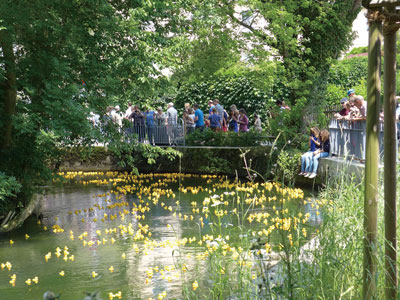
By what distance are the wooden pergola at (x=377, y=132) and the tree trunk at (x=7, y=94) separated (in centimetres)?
831

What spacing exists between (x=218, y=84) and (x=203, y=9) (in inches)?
607

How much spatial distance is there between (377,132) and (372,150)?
0.12 m

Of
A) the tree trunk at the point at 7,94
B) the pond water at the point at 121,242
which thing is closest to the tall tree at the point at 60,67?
the tree trunk at the point at 7,94

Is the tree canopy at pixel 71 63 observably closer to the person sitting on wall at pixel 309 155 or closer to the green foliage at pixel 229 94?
the person sitting on wall at pixel 309 155

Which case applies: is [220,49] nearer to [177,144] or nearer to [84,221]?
[177,144]

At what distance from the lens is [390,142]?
12.5ft

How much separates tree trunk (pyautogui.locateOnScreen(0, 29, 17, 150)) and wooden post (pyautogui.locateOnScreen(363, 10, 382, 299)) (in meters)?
8.31

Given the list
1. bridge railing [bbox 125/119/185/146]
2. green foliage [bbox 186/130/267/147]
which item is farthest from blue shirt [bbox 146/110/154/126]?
green foliage [bbox 186/130/267/147]

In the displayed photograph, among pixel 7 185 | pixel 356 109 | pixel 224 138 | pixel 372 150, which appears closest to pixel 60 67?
pixel 7 185

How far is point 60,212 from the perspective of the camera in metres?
13.6

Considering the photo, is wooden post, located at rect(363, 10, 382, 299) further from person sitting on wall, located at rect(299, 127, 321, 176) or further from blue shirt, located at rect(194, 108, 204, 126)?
blue shirt, located at rect(194, 108, 204, 126)

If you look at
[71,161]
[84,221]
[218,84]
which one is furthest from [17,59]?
[218,84]

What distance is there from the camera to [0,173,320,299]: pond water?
6914 mm

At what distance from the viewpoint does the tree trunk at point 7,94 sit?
35.3 ft
